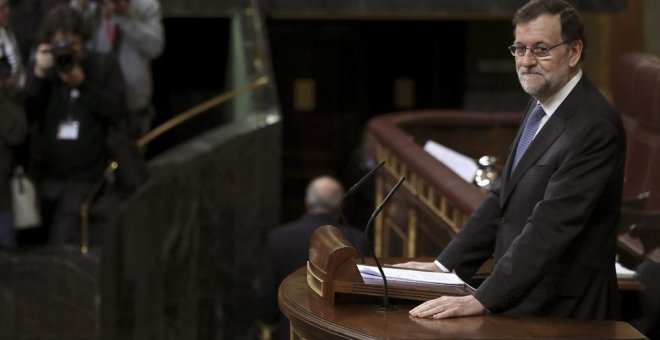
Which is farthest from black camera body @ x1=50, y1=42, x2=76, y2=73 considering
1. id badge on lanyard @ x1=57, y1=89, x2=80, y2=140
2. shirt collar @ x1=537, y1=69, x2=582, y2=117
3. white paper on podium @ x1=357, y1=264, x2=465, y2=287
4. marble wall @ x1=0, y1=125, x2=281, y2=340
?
shirt collar @ x1=537, y1=69, x2=582, y2=117

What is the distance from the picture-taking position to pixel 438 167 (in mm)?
6895

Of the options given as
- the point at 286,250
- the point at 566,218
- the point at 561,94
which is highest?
the point at 561,94

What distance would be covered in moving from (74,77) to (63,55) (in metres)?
0.19

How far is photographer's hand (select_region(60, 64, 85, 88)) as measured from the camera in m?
7.27

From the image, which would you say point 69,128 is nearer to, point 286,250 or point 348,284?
point 286,250

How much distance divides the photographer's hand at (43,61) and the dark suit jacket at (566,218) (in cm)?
388

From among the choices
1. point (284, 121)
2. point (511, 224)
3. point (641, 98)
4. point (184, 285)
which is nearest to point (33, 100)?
point (184, 285)

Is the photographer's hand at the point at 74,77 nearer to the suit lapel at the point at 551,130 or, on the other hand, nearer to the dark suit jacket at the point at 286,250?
the dark suit jacket at the point at 286,250

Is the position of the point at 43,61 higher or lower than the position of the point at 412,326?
lower

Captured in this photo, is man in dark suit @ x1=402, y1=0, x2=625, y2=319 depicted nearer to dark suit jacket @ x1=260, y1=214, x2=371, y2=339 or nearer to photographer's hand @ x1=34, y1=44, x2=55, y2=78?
dark suit jacket @ x1=260, y1=214, x2=371, y2=339

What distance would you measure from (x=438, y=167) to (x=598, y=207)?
3.27m

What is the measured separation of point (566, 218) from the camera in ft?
11.6

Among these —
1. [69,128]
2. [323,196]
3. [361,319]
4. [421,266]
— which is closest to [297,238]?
[323,196]

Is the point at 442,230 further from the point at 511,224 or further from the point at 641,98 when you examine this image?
the point at 511,224
